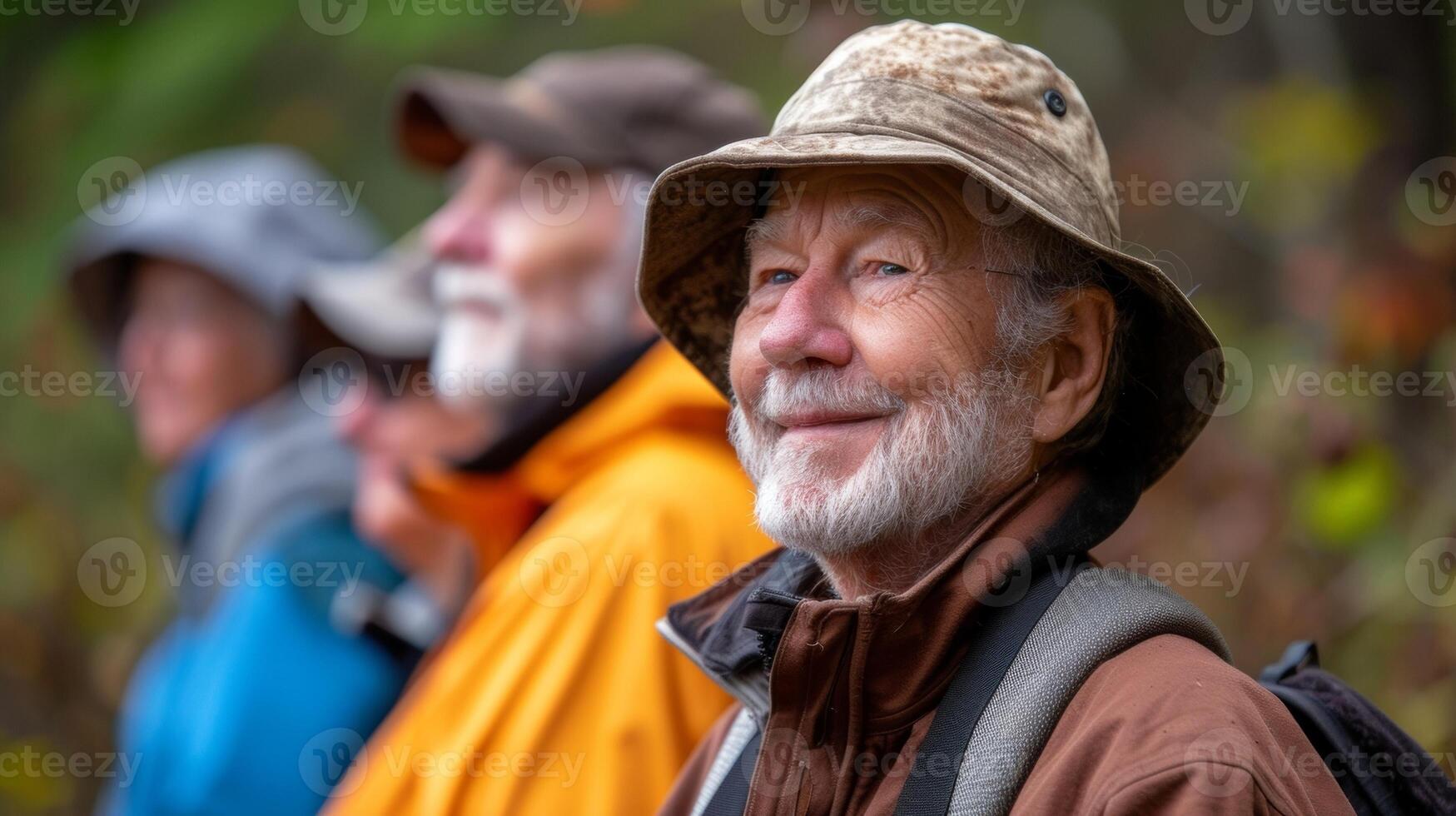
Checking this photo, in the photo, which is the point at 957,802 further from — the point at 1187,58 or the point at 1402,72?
the point at 1187,58

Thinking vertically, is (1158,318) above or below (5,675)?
above

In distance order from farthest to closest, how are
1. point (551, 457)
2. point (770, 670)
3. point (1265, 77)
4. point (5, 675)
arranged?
point (5, 675) < point (1265, 77) < point (551, 457) < point (770, 670)

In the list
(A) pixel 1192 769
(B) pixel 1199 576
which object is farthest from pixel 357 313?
(A) pixel 1192 769

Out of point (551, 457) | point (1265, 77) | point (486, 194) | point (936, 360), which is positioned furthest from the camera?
point (1265, 77)

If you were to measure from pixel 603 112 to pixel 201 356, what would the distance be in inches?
104

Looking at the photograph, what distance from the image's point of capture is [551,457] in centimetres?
375

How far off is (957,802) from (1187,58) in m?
5.52

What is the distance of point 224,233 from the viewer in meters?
5.96
